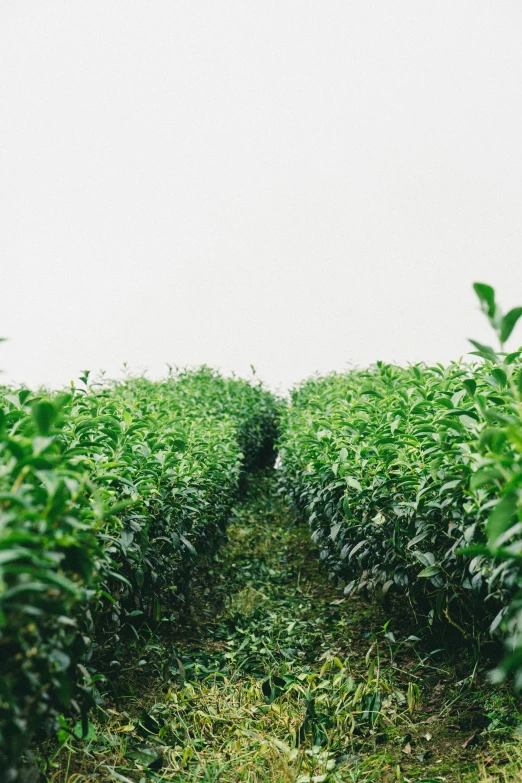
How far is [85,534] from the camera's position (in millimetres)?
1591

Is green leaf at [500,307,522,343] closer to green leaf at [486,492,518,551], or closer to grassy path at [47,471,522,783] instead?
green leaf at [486,492,518,551]

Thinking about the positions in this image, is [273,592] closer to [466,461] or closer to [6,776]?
[466,461]

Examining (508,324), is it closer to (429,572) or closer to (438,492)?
(438,492)

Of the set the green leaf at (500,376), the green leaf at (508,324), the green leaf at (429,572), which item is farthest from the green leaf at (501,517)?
the green leaf at (429,572)

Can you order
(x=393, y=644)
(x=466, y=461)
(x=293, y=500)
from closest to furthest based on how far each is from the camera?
(x=466, y=461)
(x=393, y=644)
(x=293, y=500)

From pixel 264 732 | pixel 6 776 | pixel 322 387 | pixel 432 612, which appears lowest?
pixel 264 732

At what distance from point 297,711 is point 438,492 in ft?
3.81

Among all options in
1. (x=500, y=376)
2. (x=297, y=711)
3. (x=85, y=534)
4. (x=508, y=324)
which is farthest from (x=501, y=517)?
(x=297, y=711)

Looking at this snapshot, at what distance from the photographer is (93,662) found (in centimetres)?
258

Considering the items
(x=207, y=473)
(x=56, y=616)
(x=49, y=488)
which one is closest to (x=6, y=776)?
(x=56, y=616)

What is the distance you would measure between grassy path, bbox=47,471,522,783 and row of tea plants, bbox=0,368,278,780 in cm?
24

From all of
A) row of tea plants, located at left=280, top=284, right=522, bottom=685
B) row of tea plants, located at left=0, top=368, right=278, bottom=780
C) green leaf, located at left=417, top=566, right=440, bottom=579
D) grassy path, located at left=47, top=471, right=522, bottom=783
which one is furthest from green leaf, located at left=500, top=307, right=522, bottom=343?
grassy path, located at left=47, top=471, right=522, bottom=783

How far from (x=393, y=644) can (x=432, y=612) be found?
0.61m

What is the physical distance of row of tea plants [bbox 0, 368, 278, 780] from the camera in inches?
50.8
